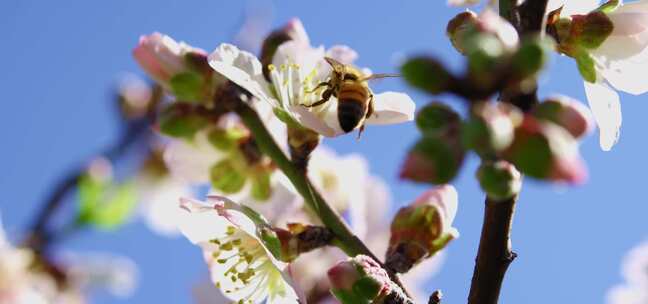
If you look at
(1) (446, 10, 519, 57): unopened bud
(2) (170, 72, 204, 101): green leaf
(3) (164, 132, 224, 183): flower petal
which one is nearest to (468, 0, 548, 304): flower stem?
(1) (446, 10, 519, 57): unopened bud

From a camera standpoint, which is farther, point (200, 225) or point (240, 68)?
point (200, 225)

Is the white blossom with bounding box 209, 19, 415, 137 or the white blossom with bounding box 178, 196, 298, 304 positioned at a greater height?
the white blossom with bounding box 209, 19, 415, 137

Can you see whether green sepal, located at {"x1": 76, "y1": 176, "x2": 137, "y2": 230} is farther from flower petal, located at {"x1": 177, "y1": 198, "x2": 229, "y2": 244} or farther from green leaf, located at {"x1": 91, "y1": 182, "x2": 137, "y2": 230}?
flower petal, located at {"x1": 177, "y1": 198, "x2": 229, "y2": 244}

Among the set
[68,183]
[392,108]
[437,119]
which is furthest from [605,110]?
[68,183]

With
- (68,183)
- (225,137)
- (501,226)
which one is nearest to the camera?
(501,226)

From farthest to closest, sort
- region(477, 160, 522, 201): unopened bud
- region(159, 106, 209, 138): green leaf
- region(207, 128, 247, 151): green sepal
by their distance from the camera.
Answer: region(207, 128, 247, 151): green sepal
region(159, 106, 209, 138): green leaf
region(477, 160, 522, 201): unopened bud

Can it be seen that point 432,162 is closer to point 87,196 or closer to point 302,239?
point 302,239
